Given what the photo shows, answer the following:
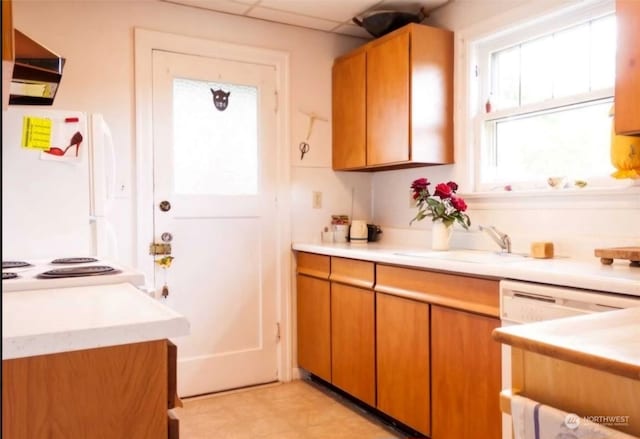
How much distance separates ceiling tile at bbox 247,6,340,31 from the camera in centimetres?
309

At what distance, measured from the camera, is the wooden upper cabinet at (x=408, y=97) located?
281 cm

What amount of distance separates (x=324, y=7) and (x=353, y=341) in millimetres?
1932

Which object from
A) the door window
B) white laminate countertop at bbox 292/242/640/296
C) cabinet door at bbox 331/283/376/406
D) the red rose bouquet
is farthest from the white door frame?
the red rose bouquet

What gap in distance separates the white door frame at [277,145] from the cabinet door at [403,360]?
921mm

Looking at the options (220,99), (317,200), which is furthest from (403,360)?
(220,99)

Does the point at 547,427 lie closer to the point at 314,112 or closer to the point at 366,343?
the point at 366,343

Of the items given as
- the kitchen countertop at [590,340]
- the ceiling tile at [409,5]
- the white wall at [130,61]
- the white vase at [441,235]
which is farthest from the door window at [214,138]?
the kitchen countertop at [590,340]

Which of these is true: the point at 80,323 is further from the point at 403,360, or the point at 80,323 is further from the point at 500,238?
the point at 500,238

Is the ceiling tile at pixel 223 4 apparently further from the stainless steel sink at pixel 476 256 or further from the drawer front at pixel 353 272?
the stainless steel sink at pixel 476 256

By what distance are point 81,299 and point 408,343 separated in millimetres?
1525

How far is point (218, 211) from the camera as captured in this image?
3105 mm

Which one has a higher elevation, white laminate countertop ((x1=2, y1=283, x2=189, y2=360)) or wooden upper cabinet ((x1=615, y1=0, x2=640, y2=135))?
wooden upper cabinet ((x1=615, y1=0, x2=640, y2=135))

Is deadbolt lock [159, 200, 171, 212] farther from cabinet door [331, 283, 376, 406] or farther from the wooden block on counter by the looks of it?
the wooden block on counter

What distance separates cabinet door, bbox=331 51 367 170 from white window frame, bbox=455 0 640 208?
0.59m
